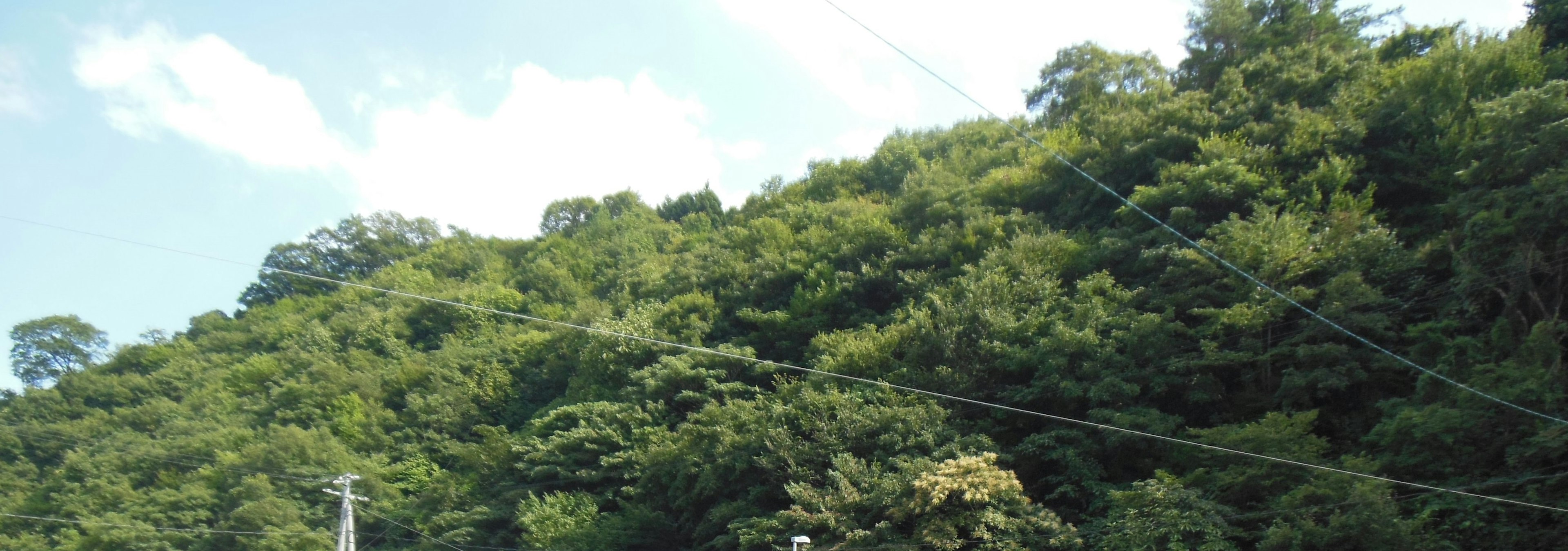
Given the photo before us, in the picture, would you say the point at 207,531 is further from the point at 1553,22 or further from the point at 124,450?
the point at 1553,22

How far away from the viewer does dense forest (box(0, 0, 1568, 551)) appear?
813 inches

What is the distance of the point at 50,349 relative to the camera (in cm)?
7781

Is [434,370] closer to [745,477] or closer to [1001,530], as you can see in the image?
[745,477]

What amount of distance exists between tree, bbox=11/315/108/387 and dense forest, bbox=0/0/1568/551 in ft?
62.2

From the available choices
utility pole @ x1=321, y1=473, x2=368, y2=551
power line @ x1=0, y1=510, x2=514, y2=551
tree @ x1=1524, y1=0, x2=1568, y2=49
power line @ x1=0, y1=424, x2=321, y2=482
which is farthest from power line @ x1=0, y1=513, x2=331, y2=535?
tree @ x1=1524, y1=0, x2=1568, y2=49

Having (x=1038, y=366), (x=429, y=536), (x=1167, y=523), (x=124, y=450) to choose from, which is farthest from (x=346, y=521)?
(x=124, y=450)

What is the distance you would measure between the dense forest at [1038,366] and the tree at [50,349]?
18970 millimetres

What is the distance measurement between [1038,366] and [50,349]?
82.4 meters

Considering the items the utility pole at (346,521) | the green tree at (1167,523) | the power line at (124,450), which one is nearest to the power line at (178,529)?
the power line at (124,450)

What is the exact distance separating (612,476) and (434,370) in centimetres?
2044

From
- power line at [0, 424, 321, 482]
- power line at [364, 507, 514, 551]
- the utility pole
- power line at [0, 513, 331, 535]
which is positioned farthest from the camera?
power line at [0, 424, 321, 482]

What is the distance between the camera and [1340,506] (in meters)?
18.6

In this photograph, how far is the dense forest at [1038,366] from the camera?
20.7 m

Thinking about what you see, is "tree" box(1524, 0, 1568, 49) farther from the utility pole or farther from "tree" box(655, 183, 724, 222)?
"tree" box(655, 183, 724, 222)
